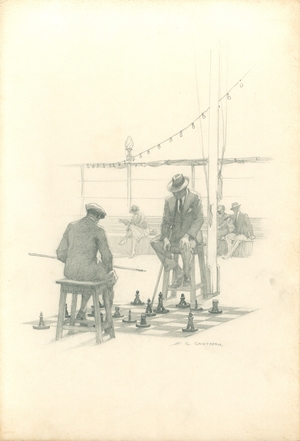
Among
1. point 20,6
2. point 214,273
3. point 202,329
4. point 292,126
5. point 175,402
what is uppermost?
point 20,6

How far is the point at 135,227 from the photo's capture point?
6402mm

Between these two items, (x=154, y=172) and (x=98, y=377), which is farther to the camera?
(x=154, y=172)

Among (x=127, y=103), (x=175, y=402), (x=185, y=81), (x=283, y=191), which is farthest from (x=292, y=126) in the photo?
(x=175, y=402)

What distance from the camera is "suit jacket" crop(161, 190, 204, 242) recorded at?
604 cm

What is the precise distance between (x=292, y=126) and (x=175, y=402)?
2.16 meters

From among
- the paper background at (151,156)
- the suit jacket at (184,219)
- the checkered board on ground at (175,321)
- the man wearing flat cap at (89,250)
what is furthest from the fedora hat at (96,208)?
the checkered board on ground at (175,321)

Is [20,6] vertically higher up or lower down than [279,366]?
higher up

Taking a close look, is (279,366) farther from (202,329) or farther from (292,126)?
(292,126)

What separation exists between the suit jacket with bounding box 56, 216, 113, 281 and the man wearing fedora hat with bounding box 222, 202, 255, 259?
98cm

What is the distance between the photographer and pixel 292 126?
5.44 meters

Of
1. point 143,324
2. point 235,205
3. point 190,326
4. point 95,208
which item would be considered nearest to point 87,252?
point 95,208

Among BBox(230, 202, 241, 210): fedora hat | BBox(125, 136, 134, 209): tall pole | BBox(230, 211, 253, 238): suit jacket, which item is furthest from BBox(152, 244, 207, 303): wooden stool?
BBox(125, 136, 134, 209): tall pole

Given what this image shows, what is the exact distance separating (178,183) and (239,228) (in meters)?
0.60

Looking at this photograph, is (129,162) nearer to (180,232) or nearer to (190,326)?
(180,232)
